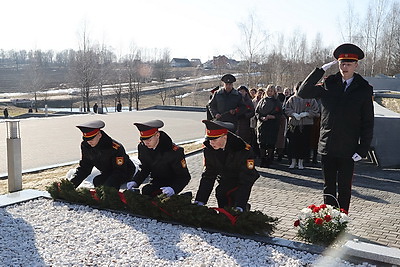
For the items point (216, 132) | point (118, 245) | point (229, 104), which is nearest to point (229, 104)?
point (229, 104)

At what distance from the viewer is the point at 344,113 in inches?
173

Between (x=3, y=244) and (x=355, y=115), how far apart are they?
3.87 meters

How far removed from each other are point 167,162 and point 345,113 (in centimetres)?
216

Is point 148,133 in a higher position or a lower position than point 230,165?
higher

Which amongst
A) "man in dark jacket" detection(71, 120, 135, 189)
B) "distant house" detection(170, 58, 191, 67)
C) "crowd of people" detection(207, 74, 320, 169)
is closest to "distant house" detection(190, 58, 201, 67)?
"distant house" detection(170, 58, 191, 67)

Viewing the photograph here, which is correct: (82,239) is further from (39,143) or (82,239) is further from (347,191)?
(39,143)

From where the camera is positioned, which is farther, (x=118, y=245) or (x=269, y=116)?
(x=269, y=116)

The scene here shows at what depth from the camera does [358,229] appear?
5062 millimetres

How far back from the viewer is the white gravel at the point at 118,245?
3.74 meters

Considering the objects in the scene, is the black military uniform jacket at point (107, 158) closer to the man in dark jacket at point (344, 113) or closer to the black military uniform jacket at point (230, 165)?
the black military uniform jacket at point (230, 165)

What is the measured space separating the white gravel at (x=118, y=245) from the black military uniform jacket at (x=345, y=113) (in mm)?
1279

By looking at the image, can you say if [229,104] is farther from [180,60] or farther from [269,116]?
[180,60]

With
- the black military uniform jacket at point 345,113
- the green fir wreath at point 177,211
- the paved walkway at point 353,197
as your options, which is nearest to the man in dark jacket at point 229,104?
the paved walkway at point 353,197

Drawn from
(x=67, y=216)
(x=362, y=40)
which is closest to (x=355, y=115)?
(x=67, y=216)
